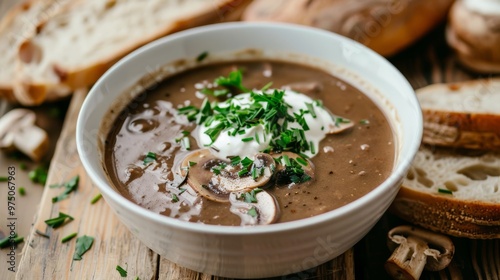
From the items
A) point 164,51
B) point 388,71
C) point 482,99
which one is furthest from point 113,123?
point 482,99

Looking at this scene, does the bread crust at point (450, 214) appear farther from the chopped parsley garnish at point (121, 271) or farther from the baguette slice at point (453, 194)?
the chopped parsley garnish at point (121, 271)

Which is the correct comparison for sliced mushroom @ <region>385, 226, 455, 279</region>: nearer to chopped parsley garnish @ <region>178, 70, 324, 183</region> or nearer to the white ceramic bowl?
the white ceramic bowl

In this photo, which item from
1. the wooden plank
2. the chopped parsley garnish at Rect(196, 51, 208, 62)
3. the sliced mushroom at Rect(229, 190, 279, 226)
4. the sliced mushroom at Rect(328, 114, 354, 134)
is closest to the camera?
the sliced mushroom at Rect(229, 190, 279, 226)

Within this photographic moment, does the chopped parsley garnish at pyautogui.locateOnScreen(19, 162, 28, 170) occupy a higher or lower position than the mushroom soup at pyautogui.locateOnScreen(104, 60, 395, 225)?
lower

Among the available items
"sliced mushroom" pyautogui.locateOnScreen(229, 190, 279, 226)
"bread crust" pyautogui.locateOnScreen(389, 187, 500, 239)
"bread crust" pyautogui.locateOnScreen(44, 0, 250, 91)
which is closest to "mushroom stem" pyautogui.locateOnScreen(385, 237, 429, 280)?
"bread crust" pyautogui.locateOnScreen(389, 187, 500, 239)

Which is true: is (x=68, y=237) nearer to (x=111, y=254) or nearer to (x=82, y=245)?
(x=82, y=245)

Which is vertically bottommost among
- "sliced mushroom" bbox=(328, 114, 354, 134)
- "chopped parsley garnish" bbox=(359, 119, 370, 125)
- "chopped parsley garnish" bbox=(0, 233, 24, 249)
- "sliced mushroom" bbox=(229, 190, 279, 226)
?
"chopped parsley garnish" bbox=(0, 233, 24, 249)

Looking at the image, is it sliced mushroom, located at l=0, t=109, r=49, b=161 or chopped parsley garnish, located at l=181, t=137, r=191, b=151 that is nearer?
chopped parsley garnish, located at l=181, t=137, r=191, b=151

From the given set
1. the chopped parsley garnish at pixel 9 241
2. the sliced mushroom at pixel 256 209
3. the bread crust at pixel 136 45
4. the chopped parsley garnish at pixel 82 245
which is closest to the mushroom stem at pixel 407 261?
the sliced mushroom at pixel 256 209
